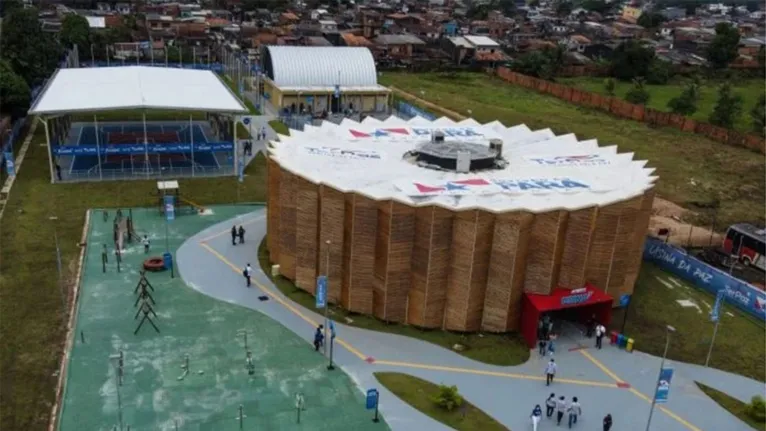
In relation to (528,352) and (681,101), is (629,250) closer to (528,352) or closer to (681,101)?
(528,352)

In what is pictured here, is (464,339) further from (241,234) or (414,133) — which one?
(414,133)

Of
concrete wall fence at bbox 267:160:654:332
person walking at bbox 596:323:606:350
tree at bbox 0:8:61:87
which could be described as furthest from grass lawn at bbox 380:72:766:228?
tree at bbox 0:8:61:87

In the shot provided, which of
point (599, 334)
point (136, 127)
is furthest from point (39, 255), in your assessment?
point (136, 127)

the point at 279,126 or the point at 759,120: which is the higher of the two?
the point at 759,120

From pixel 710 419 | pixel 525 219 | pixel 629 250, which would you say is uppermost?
pixel 525 219

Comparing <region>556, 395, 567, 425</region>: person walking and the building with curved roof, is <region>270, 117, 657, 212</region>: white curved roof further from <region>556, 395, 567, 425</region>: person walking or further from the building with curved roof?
the building with curved roof

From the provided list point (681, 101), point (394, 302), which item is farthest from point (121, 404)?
point (681, 101)
